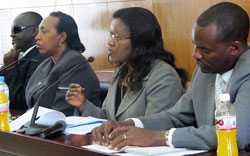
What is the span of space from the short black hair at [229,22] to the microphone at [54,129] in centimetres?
88

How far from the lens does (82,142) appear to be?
7.13ft

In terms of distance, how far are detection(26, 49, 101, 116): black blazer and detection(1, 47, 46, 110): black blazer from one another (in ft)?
1.46

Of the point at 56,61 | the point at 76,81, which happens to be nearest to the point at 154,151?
the point at 76,81

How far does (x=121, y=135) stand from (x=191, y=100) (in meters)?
0.46

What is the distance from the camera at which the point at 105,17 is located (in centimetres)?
568

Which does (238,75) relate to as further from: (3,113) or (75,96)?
(3,113)

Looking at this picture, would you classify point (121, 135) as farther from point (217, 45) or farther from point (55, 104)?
point (55, 104)

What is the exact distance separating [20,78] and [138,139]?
250cm

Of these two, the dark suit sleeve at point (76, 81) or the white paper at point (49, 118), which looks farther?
the dark suit sleeve at point (76, 81)

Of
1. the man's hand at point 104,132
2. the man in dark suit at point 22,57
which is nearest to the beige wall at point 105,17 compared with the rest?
the man in dark suit at point 22,57

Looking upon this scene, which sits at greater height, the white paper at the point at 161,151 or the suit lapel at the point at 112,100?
the white paper at the point at 161,151

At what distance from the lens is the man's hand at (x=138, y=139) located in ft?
6.40

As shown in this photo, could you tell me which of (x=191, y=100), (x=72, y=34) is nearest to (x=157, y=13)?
(x=72, y=34)

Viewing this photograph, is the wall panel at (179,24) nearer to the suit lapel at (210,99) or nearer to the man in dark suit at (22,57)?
the man in dark suit at (22,57)
